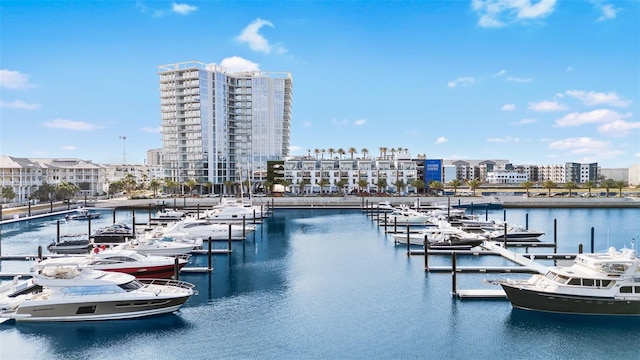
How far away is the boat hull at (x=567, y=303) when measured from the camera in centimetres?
2677

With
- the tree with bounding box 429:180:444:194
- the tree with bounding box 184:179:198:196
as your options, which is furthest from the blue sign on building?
the tree with bounding box 184:179:198:196

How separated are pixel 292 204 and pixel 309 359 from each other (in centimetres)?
8147

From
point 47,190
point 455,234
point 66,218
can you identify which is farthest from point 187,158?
point 455,234

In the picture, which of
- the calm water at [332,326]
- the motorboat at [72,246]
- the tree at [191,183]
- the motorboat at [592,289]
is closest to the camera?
the calm water at [332,326]

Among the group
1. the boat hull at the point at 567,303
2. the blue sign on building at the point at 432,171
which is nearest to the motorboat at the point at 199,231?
the boat hull at the point at 567,303

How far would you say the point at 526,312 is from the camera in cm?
2806

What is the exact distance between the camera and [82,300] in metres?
26.3

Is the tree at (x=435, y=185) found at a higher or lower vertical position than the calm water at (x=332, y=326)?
higher

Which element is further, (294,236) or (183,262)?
(294,236)

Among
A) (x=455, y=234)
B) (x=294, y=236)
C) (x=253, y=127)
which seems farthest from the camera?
(x=253, y=127)

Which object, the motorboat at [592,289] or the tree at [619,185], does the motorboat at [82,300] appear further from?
the tree at [619,185]

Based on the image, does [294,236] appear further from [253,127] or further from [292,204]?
[253,127]

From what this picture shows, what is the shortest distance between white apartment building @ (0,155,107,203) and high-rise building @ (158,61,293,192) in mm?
24207

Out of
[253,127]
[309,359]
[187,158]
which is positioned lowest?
[309,359]
